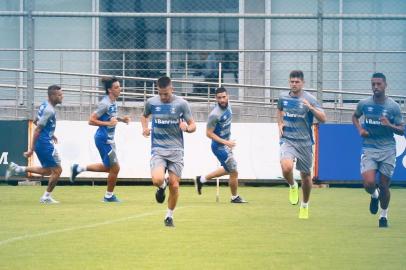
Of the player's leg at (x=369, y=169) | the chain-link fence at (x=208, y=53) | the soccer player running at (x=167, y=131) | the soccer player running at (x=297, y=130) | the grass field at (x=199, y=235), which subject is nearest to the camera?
the grass field at (x=199, y=235)

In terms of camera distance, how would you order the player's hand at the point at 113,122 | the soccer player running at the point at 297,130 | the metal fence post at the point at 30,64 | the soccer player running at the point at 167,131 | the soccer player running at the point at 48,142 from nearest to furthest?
the soccer player running at the point at 167,131, the soccer player running at the point at 297,130, the soccer player running at the point at 48,142, the player's hand at the point at 113,122, the metal fence post at the point at 30,64

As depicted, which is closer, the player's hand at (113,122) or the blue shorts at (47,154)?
the player's hand at (113,122)

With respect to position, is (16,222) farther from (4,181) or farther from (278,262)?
(4,181)

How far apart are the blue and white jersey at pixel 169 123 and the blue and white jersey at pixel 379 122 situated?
252 cm

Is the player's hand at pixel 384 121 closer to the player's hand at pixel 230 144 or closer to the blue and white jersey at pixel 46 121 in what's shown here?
the player's hand at pixel 230 144

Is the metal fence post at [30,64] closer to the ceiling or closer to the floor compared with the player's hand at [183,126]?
closer to the ceiling

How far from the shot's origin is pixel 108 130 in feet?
67.1

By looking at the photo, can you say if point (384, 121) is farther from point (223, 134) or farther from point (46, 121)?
point (46, 121)

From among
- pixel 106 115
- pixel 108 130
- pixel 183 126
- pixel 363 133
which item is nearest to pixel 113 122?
pixel 106 115

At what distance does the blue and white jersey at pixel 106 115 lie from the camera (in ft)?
65.9

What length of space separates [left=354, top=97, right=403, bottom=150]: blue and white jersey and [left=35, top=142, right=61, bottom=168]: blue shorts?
6.49 metres

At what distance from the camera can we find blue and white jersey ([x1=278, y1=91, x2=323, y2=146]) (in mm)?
17031

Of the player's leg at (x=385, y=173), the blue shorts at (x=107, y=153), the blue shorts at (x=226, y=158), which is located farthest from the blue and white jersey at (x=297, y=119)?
the blue shorts at (x=107, y=153)

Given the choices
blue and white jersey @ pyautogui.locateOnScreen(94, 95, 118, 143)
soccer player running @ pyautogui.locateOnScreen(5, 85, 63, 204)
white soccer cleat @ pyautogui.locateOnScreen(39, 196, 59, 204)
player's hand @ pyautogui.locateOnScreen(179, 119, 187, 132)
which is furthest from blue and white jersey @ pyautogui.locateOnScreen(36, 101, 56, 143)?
player's hand @ pyautogui.locateOnScreen(179, 119, 187, 132)
